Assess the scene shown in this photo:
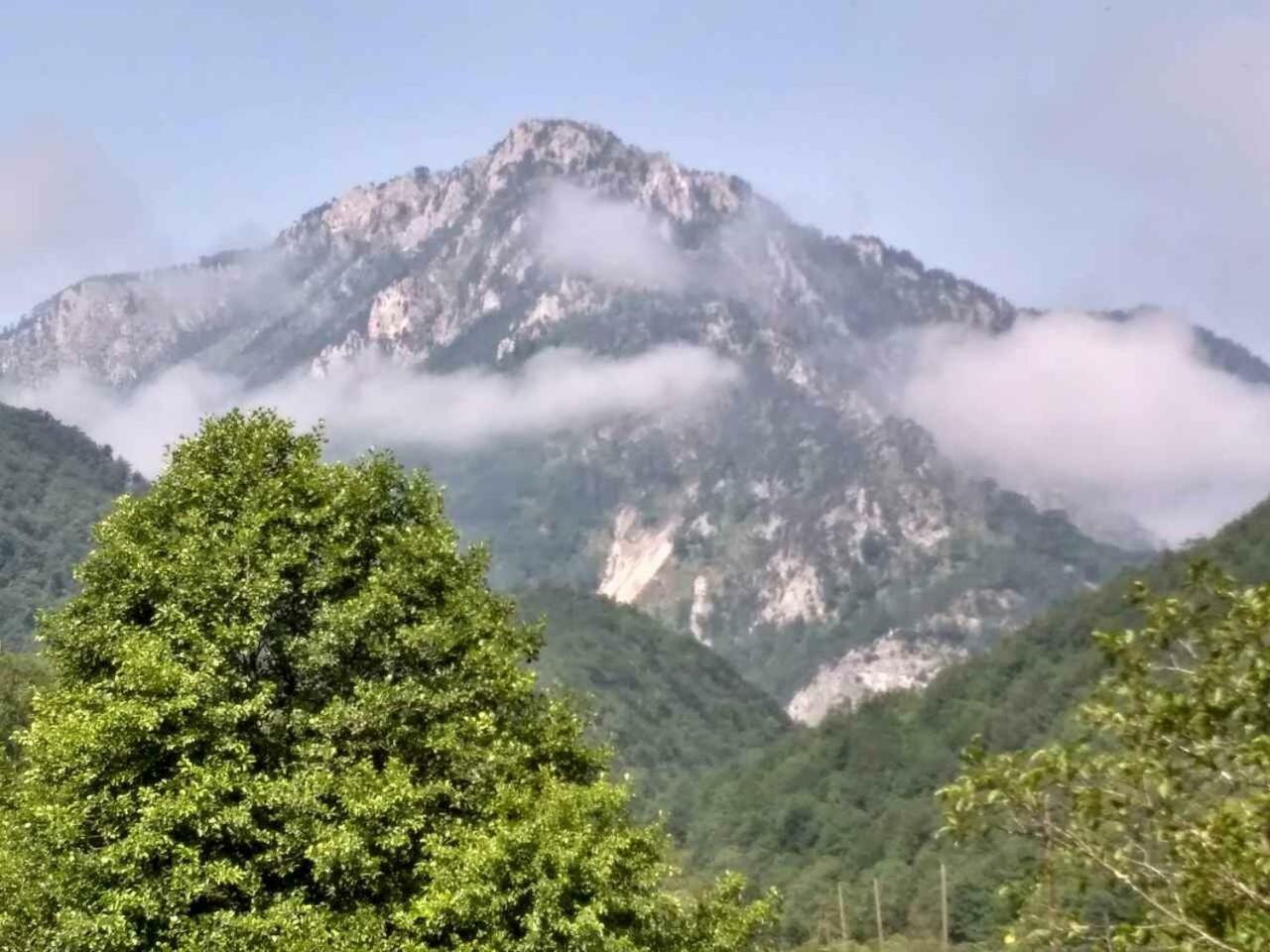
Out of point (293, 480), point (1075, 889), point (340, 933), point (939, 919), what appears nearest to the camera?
point (1075, 889)

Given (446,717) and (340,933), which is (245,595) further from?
(340,933)

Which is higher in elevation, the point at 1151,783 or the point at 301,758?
the point at 301,758

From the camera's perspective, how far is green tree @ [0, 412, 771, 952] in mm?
20484

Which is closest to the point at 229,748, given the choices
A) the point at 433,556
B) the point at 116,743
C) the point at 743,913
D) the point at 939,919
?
the point at 116,743

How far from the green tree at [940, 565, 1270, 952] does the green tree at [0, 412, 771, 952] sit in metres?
10.7

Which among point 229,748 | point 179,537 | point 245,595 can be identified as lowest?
point 229,748

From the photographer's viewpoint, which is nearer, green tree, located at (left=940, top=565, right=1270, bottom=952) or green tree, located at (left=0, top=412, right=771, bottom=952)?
green tree, located at (left=940, top=565, right=1270, bottom=952)

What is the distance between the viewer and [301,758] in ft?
73.4

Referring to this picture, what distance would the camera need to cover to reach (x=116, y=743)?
21.3 metres

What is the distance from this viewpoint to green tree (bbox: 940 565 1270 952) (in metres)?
10.6

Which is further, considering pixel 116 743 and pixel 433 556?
pixel 433 556

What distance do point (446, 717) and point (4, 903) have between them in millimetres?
9297

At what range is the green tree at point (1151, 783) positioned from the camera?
1059 cm

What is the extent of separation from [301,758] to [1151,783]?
1596 cm
